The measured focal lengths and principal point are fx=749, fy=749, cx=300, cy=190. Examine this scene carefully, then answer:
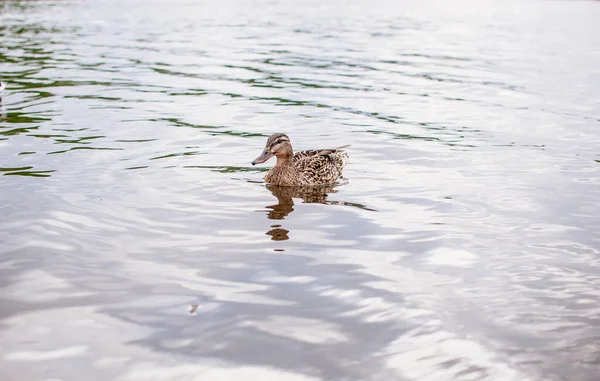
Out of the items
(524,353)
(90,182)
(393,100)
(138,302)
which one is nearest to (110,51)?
(393,100)

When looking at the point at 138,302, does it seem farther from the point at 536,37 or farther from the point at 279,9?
the point at 279,9

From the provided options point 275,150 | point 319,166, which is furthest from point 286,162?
point 319,166

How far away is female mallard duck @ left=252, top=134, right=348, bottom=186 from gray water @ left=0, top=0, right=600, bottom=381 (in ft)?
1.30

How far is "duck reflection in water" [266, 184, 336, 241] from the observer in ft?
31.0

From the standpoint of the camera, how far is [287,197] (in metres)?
11.1

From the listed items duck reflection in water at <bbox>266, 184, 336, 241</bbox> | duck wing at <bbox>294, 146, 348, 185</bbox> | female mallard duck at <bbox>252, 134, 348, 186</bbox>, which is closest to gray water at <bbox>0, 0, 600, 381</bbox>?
duck reflection in water at <bbox>266, 184, 336, 241</bbox>

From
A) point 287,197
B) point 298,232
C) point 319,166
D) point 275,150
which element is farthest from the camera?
point 275,150

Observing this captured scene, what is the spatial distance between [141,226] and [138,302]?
7.72 ft

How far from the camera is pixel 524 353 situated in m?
6.12

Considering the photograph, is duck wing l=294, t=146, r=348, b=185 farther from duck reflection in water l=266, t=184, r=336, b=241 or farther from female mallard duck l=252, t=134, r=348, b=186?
duck reflection in water l=266, t=184, r=336, b=241

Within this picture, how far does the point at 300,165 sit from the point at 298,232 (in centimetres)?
279

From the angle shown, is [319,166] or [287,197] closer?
[287,197]

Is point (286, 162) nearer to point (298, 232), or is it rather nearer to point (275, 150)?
point (275, 150)

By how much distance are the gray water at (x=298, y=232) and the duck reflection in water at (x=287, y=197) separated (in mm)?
64
